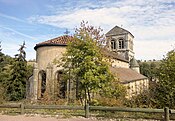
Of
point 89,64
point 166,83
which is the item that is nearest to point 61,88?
point 89,64

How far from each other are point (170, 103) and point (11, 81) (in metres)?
28.8

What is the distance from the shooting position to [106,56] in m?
16.2

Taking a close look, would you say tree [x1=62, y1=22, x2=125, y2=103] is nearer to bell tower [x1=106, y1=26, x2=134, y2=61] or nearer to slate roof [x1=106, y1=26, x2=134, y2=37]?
bell tower [x1=106, y1=26, x2=134, y2=61]

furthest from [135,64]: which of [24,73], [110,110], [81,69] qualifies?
[110,110]

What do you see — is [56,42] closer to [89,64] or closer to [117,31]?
[89,64]

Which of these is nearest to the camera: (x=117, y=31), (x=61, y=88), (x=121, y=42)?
(x=61, y=88)

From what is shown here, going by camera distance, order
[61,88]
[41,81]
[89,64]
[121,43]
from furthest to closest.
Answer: [121,43] → [41,81] → [61,88] → [89,64]

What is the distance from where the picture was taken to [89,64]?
15102 millimetres

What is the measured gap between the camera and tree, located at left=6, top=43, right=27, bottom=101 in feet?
113

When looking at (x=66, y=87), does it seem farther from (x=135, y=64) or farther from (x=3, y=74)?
(x=135, y=64)

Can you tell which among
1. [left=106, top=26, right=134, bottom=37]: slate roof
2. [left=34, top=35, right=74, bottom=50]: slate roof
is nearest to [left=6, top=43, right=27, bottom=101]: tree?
[left=34, top=35, right=74, bottom=50]: slate roof

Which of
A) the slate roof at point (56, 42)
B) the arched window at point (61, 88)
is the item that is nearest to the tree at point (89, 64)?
the arched window at point (61, 88)

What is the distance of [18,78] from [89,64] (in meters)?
23.7

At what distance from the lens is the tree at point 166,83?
40.1 feet
